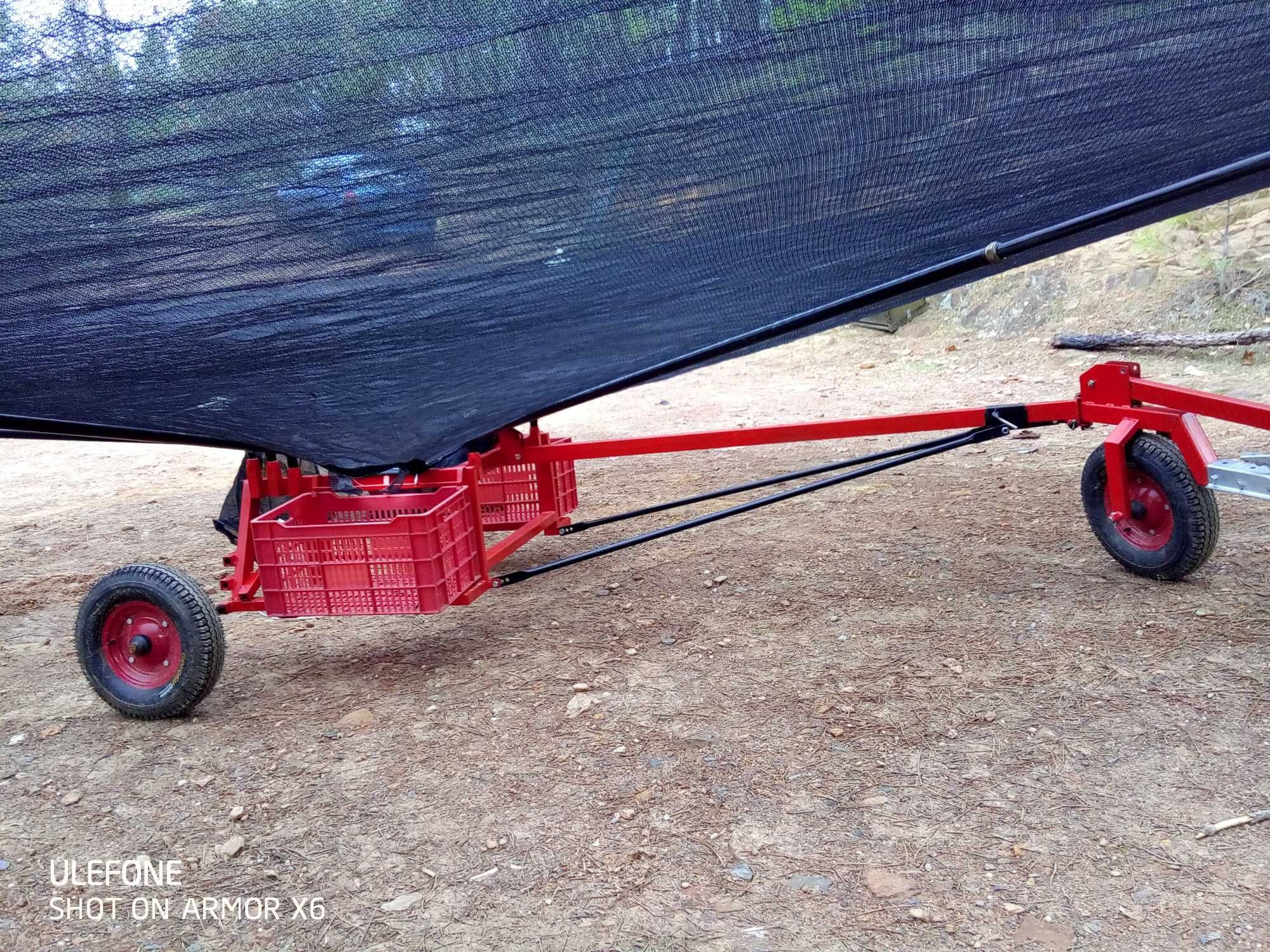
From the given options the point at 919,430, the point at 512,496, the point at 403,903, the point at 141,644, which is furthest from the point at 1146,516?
the point at 141,644

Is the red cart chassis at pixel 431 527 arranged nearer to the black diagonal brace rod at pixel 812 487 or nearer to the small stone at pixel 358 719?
the black diagonal brace rod at pixel 812 487

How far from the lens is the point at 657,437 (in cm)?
423

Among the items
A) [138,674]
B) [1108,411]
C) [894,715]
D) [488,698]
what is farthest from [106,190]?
[1108,411]

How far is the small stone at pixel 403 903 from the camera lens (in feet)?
8.48

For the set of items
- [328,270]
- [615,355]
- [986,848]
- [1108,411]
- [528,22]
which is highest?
[528,22]

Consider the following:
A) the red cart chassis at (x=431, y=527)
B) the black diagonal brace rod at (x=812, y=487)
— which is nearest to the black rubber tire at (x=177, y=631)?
the red cart chassis at (x=431, y=527)

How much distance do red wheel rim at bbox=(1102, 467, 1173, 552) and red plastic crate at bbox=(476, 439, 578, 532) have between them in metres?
2.33

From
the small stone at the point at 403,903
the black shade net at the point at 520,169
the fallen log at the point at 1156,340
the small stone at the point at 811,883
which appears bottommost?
the small stone at the point at 811,883

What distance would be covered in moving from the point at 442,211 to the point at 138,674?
1.99 meters

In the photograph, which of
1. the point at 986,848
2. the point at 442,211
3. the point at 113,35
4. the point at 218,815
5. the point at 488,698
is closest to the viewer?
the point at 986,848

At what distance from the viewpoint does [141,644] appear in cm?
373

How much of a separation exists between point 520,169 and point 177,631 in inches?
77.1

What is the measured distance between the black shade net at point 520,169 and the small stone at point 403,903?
6.31ft

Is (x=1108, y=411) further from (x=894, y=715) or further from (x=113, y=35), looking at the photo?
(x=113, y=35)
